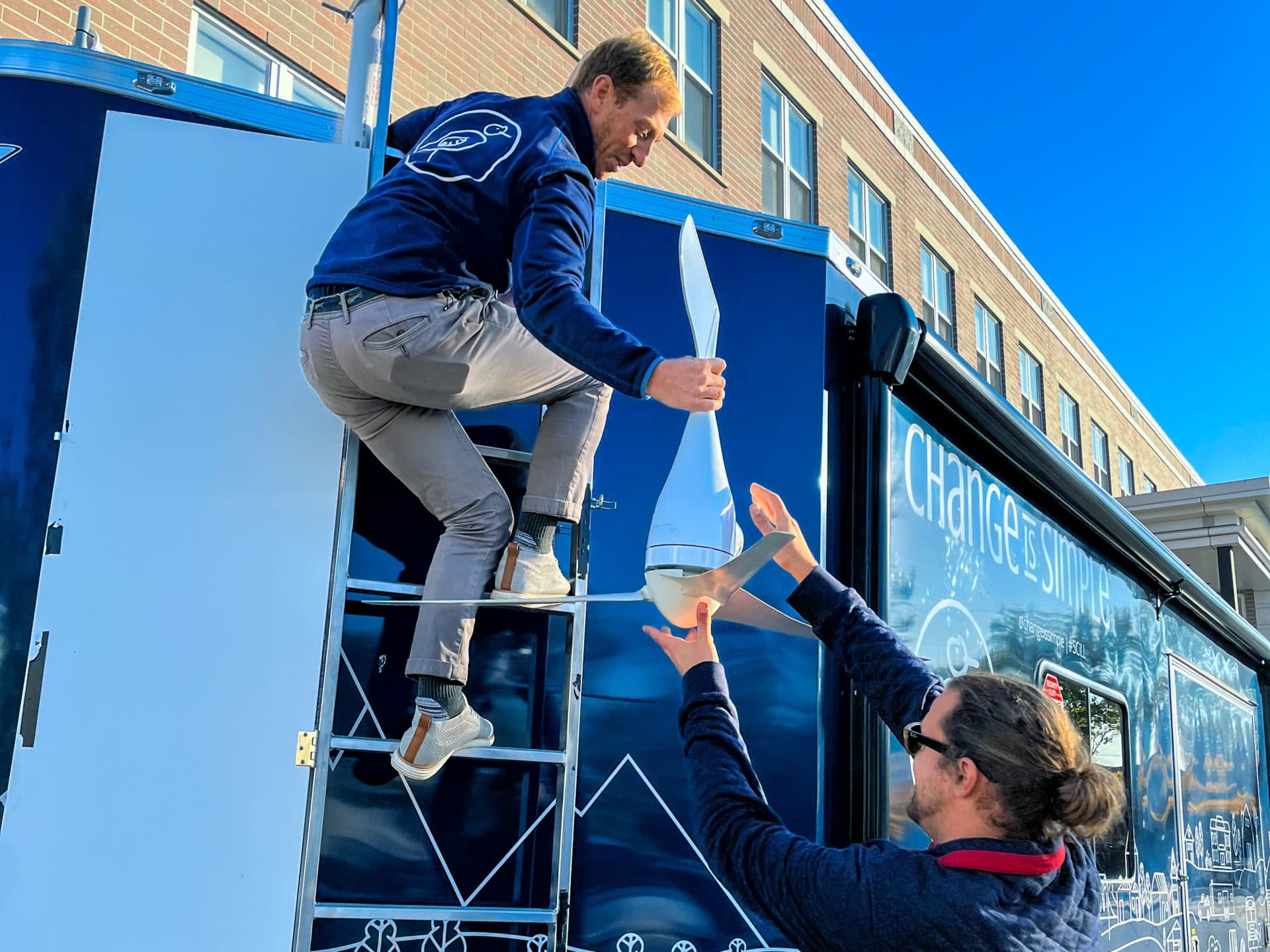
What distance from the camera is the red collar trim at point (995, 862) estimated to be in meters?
1.92

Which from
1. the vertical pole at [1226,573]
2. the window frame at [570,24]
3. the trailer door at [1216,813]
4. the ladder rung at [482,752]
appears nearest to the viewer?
the ladder rung at [482,752]

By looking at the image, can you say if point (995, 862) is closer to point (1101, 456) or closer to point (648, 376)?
point (648, 376)

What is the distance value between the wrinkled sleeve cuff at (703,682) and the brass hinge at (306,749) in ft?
3.12

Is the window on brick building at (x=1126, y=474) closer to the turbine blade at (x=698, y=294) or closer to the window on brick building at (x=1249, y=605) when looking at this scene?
the window on brick building at (x=1249, y=605)

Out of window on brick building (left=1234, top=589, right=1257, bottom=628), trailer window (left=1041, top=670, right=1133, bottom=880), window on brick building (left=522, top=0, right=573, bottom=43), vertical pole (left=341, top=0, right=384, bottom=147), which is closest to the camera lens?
vertical pole (left=341, top=0, right=384, bottom=147)

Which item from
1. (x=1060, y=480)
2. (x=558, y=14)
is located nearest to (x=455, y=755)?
(x=1060, y=480)

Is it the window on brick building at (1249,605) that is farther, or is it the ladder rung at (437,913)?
the window on brick building at (1249,605)

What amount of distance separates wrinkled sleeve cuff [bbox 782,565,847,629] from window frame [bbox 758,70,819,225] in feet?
34.1

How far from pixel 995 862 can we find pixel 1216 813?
7365 millimetres

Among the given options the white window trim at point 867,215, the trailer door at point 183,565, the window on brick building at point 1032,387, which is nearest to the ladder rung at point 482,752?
the trailer door at point 183,565

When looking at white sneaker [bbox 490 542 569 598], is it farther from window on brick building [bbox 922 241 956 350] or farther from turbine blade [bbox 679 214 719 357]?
window on brick building [bbox 922 241 956 350]

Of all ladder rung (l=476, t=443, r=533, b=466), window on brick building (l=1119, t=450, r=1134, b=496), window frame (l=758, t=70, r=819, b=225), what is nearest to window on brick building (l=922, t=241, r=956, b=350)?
window frame (l=758, t=70, r=819, b=225)

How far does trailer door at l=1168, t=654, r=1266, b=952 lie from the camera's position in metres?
7.21

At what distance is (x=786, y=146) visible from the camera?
13.4 m
